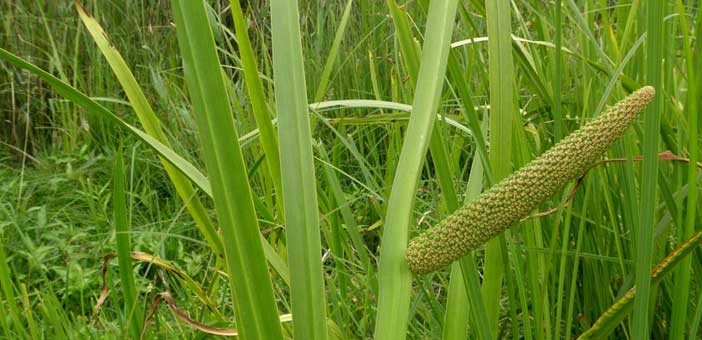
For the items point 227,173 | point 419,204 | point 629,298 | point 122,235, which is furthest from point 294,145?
point 419,204

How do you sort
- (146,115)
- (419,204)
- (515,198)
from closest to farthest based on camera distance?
(515,198) → (146,115) → (419,204)

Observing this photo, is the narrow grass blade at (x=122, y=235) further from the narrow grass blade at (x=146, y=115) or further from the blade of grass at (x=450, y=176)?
the blade of grass at (x=450, y=176)

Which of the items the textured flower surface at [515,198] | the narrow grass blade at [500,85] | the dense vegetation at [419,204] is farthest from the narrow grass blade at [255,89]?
the textured flower surface at [515,198]

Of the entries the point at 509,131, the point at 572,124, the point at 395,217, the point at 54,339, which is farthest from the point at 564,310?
the point at 54,339

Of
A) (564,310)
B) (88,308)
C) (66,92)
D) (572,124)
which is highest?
(66,92)

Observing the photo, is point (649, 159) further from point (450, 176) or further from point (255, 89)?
point (255, 89)

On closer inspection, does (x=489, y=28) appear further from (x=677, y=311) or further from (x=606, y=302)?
(x=606, y=302)

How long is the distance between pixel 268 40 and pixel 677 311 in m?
2.24

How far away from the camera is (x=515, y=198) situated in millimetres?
486

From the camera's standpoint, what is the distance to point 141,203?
2506mm

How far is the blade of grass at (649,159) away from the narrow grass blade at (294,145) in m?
0.23

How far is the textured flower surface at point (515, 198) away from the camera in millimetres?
487

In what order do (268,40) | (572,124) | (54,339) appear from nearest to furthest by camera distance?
(572,124) → (54,339) → (268,40)

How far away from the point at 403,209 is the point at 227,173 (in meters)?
0.11
